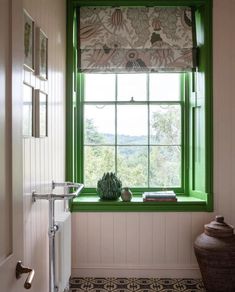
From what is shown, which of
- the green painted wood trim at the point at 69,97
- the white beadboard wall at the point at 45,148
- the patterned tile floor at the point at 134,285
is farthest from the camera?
the green painted wood trim at the point at 69,97

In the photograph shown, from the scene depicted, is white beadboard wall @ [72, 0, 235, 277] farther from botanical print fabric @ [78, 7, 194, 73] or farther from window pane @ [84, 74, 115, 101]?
window pane @ [84, 74, 115, 101]

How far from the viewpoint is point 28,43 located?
7.11 feet

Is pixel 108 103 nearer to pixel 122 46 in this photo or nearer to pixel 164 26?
pixel 122 46

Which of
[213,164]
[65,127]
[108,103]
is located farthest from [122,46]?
[213,164]

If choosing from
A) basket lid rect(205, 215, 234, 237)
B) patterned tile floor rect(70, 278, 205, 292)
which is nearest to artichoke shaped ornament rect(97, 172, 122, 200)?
patterned tile floor rect(70, 278, 205, 292)

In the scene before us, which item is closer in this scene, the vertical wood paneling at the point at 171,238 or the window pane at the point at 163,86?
the vertical wood paneling at the point at 171,238

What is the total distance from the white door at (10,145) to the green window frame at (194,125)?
2.06 meters

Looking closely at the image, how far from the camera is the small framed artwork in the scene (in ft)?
7.63

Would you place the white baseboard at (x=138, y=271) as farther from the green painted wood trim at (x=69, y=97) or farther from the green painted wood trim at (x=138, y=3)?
the green painted wood trim at (x=138, y=3)

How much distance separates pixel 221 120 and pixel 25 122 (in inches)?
79.9

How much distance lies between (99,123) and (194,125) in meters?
0.91

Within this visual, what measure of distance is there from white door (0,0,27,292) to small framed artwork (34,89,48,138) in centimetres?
90

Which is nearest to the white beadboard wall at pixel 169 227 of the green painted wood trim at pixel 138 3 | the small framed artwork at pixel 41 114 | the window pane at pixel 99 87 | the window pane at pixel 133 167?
the green painted wood trim at pixel 138 3

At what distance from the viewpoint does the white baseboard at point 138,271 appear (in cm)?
351
